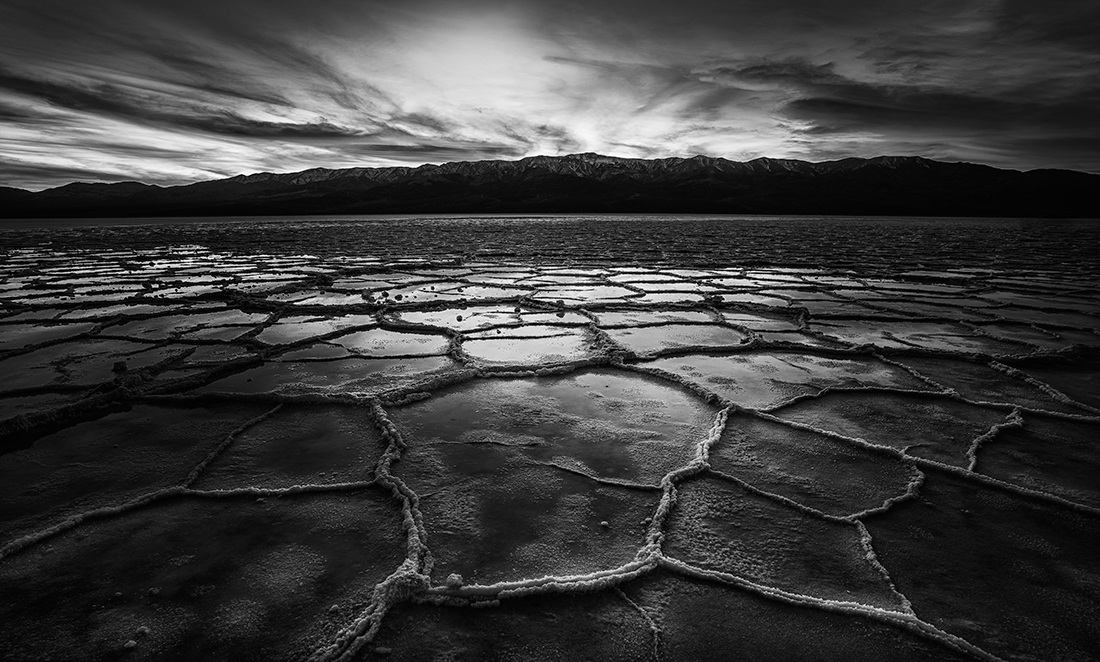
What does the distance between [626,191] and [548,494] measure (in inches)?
4777

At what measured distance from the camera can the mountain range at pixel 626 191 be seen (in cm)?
9638

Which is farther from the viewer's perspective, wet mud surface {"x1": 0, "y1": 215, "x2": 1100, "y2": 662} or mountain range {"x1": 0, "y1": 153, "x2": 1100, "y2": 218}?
mountain range {"x1": 0, "y1": 153, "x2": 1100, "y2": 218}

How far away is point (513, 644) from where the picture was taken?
122 centimetres

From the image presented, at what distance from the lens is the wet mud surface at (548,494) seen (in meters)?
1.26

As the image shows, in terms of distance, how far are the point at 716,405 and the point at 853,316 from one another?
3181mm

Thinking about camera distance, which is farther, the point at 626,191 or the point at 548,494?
the point at 626,191

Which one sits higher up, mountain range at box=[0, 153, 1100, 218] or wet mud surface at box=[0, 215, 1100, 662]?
mountain range at box=[0, 153, 1100, 218]

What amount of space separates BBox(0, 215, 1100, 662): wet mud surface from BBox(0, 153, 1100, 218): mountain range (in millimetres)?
95801

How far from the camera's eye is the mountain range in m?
96.4

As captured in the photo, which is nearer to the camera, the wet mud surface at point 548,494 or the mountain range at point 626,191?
the wet mud surface at point 548,494

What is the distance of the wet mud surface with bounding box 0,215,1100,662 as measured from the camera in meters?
1.26

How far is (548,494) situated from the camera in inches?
73.5

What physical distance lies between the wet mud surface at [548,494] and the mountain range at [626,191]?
314 ft

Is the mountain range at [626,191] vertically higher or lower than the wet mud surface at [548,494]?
higher
